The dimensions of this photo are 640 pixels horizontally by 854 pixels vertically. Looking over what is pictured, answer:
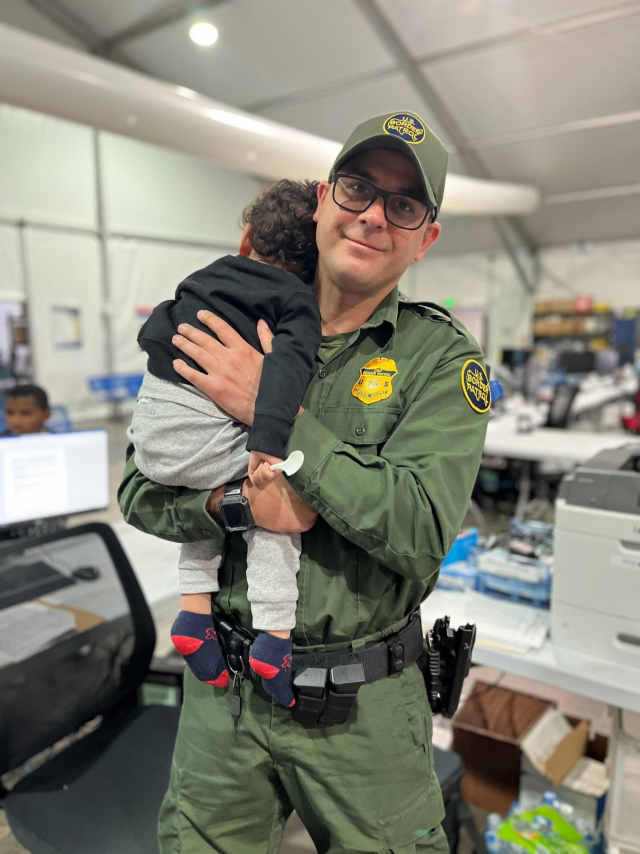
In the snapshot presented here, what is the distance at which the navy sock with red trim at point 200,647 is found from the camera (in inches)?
37.7

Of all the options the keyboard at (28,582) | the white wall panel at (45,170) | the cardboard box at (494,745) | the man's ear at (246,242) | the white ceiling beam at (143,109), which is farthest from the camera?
the white wall panel at (45,170)

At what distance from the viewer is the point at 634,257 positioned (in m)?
11.5

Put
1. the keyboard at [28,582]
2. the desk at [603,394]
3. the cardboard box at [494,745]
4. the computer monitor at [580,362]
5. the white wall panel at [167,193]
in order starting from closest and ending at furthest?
the keyboard at [28,582] < the cardboard box at [494,745] < the desk at [603,394] < the white wall panel at [167,193] < the computer monitor at [580,362]

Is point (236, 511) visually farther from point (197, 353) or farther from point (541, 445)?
point (541, 445)

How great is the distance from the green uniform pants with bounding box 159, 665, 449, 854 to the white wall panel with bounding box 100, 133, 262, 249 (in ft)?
24.4

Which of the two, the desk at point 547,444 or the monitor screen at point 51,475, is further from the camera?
the desk at point 547,444

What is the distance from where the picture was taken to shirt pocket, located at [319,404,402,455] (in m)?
0.94

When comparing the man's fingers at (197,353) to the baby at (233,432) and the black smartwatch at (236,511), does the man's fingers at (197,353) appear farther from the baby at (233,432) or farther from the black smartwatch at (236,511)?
the black smartwatch at (236,511)

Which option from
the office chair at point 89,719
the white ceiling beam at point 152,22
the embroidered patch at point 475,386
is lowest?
the office chair at point 89,719

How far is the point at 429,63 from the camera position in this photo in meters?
7.07

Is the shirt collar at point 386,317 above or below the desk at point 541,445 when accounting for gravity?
above

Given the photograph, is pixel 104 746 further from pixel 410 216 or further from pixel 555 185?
pixel 555 185

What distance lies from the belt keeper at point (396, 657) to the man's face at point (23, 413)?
221 cm

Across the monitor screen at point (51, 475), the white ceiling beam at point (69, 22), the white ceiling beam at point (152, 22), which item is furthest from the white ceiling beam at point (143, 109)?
the monitor screen at point (51, 475)
